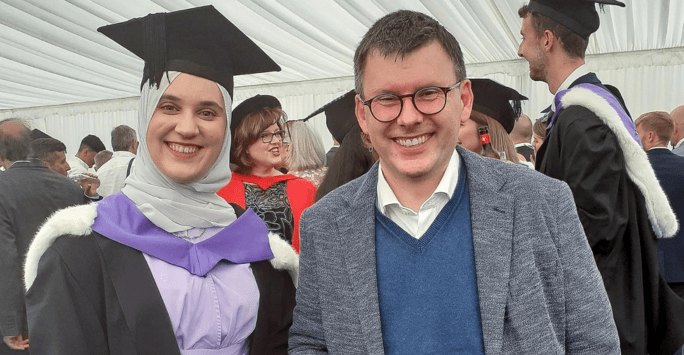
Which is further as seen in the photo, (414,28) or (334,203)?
(334,203)

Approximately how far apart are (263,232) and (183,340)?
1.44ft

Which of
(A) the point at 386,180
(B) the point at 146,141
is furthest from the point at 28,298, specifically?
(A) the point at 386,180

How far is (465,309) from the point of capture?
1.33 meters

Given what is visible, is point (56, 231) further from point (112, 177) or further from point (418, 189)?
point (112, 177)

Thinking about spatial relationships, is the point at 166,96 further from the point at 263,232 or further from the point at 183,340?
the point at 183,340

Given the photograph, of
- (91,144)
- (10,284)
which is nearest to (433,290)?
(10,284)

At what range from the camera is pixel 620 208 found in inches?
98.9

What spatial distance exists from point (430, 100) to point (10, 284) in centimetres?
309

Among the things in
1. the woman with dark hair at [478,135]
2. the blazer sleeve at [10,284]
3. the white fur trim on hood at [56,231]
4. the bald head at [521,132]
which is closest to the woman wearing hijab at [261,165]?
the woman with dark hair at [478,135]

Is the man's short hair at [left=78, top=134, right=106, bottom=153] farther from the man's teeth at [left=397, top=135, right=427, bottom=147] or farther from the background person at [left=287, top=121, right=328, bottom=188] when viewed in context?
the man's teeth at [left=397, top=135, right=427, bottom=147]

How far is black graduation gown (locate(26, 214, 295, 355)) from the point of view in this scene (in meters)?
1.45

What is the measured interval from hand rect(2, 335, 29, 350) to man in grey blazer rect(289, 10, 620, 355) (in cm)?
268

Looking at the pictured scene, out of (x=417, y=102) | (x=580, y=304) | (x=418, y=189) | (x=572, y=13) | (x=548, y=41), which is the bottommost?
(x=580, y=304)

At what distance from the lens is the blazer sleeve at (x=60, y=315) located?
56.9 inches
